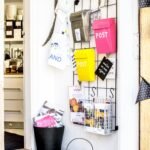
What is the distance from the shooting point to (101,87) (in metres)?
2.69

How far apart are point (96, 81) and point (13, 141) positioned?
1.48 m

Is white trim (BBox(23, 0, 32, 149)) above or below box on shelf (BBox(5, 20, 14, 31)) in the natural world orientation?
below

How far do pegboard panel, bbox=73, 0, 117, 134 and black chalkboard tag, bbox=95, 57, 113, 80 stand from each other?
28mm

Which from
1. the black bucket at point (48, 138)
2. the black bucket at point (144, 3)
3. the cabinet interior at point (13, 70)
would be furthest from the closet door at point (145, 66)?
the cabinet interior at point (13, 70)

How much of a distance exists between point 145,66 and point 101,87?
0.71 m

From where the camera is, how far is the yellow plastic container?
2.70 metres

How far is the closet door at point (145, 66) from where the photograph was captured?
2020 mm

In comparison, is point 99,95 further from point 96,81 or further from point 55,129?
point 55,129

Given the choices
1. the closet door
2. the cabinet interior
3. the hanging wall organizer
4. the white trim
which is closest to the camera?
the closet door

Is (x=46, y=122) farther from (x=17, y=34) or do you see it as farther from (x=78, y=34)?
(x=17, y=34)

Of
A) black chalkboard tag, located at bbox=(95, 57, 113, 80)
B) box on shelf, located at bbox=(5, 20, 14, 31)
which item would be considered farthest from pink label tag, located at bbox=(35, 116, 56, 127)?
box on shelf, located at bbox=(5, 20, 14, 31)

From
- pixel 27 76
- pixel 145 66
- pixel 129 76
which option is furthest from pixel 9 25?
pixel 145 66

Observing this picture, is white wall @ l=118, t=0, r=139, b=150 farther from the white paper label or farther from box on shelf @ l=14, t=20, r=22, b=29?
box on shelf @ l=14, t=20, r=22, b=29

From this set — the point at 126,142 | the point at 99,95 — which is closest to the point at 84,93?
the point at 99,95
